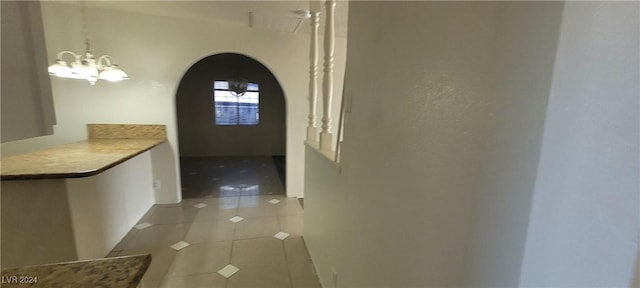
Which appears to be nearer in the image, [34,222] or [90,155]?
[34,222]

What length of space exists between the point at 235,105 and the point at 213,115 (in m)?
0.60

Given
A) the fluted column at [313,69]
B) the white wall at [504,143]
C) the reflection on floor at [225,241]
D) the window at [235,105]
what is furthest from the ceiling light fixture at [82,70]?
the window at [235,105]

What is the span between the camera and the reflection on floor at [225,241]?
206cm

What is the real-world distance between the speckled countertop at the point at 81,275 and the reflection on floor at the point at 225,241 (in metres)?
1.38

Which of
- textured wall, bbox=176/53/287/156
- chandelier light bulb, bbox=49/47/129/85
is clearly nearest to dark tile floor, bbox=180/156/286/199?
textured wall, bbox=176/53/287/156

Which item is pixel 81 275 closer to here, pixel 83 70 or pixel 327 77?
pixel 327 77

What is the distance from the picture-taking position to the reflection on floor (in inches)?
81.0

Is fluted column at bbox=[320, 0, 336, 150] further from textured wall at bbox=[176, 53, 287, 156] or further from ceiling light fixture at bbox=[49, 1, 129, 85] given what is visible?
textured wall at bbox=[176, 53, 287, 156]

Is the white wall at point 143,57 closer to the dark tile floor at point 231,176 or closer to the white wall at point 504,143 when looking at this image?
the dark tile floor at point 231,176

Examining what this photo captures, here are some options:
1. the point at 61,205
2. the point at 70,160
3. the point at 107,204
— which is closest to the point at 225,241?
the point at 107,204

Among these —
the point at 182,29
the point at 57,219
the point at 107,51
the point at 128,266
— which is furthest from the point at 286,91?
the point at 128,266

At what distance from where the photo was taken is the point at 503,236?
0.51 meters

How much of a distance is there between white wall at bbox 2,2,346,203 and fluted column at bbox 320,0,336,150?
1.84 meters

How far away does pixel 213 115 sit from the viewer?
678 centimetres
